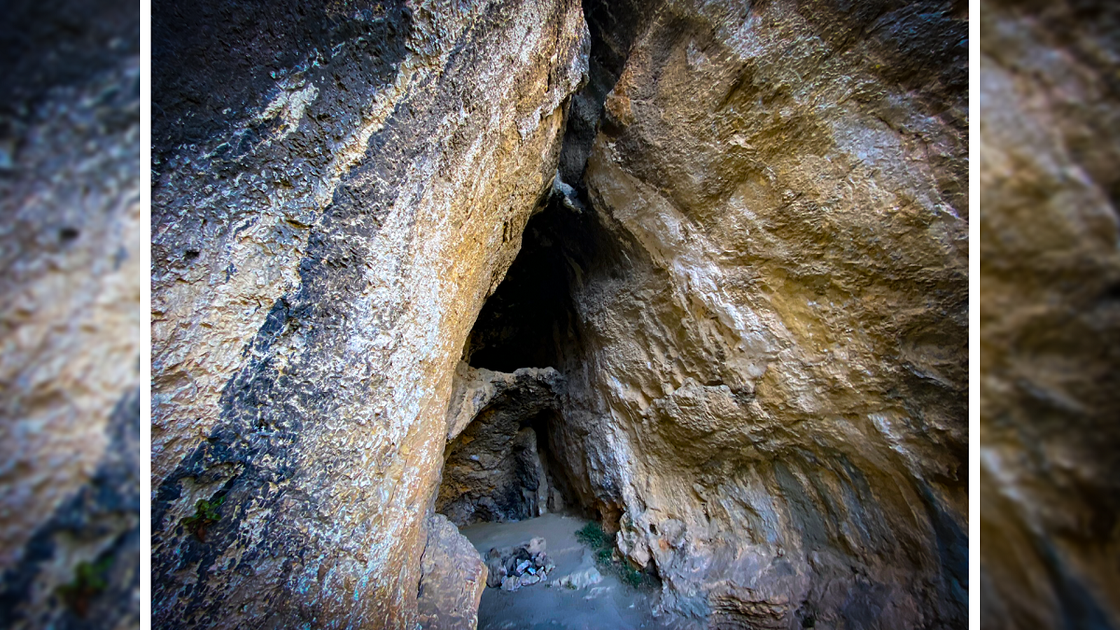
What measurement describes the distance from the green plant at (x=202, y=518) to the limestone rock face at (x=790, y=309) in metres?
2.17

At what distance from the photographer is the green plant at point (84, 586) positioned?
314 mm

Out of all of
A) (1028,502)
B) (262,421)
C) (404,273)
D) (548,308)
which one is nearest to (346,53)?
(404,273)

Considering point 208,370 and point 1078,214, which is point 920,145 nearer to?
point 1078,214

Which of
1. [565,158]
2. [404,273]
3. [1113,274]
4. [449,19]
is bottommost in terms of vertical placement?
[1113,274]

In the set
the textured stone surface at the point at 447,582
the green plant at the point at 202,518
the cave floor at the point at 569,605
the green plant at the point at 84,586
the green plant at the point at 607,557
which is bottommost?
the cave floor at the point at 569,605

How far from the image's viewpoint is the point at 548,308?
373 centimetres

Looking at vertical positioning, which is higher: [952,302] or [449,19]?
[449,19]

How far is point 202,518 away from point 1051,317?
1.41 metres

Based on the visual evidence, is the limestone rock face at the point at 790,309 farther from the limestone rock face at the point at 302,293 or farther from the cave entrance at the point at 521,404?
the limestone rock face at the point at 302,293

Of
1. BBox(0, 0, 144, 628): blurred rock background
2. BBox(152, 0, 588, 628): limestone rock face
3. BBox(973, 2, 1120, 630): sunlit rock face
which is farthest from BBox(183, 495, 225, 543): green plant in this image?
BBox(973, 2, 1120, 630): sunlit rock face

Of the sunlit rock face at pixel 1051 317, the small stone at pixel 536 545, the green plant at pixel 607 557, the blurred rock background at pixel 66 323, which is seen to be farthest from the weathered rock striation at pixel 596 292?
the sunlit rock face at pixel 1051 317

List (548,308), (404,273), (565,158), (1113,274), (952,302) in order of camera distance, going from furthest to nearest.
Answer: (548,308), (565,158), (952,302), (404,273), (1113,274)

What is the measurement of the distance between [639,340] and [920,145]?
66.3 inches

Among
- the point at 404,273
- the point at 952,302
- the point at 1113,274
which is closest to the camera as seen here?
the point at 1113,274
